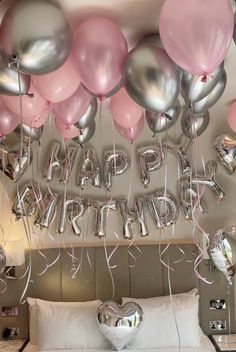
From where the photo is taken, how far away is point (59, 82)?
1825 mm

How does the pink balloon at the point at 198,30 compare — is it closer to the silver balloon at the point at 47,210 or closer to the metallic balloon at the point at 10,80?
the metallic balloon at the point at 10,80

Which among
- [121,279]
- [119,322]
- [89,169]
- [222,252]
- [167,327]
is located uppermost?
[89,169]

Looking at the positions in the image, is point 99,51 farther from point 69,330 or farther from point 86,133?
point 69,330

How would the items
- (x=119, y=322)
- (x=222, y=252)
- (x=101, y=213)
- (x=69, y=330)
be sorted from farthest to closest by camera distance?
1. (x=101, y=213)
2. (x=69, y=330)
3. (x=222, y=252)
4. (x=119, y=322)

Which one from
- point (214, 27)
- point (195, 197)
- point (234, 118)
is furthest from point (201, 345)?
point (214, 27)

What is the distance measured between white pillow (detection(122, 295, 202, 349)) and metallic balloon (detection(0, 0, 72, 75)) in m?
2.24

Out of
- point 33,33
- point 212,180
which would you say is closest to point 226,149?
point 212,180

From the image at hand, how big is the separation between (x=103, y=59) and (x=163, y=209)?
2185 mm

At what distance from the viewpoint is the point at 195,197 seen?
3588 millimetres

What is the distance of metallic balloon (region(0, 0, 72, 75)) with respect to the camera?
148 cm

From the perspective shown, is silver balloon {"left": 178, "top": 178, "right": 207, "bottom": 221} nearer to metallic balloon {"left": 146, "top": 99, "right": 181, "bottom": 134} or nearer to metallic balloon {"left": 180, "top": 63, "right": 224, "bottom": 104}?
metallic balloon {"left": 146, "top": 99, "right": 181, "bottom": 134}

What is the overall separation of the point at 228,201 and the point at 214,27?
2.46 meters

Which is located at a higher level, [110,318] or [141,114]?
[141,114]

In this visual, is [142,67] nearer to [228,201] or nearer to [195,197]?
[195,197]
